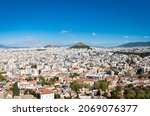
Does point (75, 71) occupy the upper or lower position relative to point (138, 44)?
lower

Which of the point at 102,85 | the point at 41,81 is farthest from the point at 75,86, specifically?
the point at 41,81

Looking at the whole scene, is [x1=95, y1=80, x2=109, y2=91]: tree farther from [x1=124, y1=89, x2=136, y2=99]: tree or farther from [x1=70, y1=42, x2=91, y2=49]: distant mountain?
[x1=70, y1=42, x2=91, y2=49]: distant mountain

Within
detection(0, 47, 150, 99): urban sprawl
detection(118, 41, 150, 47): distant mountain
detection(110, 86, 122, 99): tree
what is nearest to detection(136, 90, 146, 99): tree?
detection(0, 47, 150, 99): urban sprawl

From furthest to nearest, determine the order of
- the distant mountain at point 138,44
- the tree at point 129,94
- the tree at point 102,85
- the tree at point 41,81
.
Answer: the tree at point 41,81
the distant mountain at point 138,44
the tree at point 102,85
the tree at point 129,94

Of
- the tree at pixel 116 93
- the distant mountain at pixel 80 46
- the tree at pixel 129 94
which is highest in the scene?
the distant mountain at pixel 80 46

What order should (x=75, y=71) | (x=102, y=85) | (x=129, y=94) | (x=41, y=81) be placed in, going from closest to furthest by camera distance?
(x=129, y=94) < (x=102, y=85) < (x=41, y=81) < (x=75, y=71)

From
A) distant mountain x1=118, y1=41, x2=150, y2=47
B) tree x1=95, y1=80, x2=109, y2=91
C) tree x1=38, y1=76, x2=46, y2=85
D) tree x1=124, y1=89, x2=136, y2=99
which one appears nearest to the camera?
tree x1=124, y1=89, x2=136, y2=99

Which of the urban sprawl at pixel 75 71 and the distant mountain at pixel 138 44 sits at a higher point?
the distant mountain at pixel 138 44

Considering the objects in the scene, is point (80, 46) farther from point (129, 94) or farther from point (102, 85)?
point (129, 94)

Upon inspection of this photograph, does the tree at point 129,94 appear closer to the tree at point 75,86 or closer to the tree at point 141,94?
the tree at point 141,94

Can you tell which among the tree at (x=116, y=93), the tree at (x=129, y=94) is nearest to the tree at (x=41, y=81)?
the tree at (x=116, y=93)

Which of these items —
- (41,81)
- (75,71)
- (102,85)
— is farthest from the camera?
(75,71)
